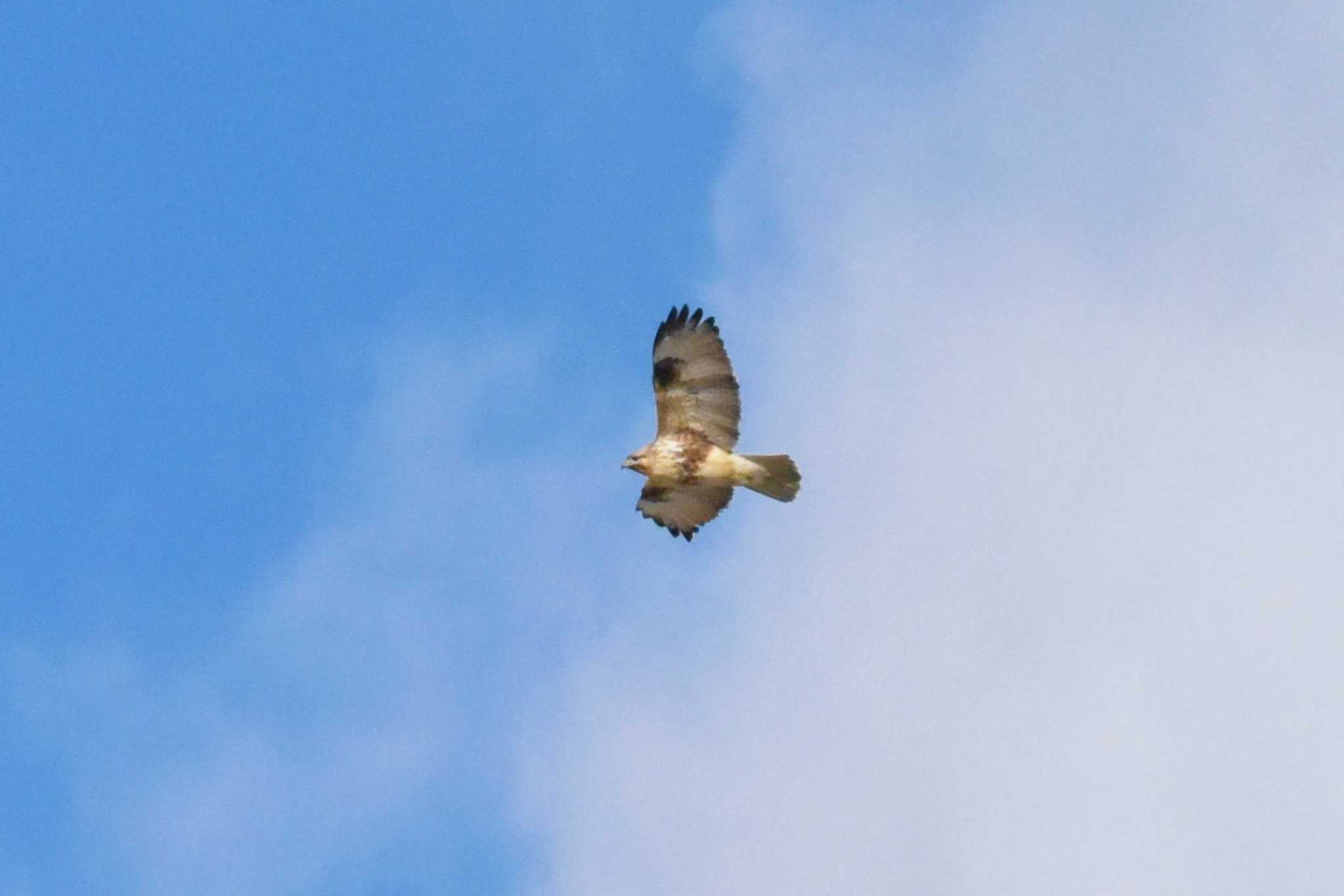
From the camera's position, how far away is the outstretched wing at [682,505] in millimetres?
40281

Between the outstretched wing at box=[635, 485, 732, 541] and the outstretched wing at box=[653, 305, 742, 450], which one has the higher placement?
the outstretched wing at box=[653, 305, 742, 450]

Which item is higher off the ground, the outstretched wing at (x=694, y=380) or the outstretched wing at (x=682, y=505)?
the outstretched wing at (x=694, y=380)

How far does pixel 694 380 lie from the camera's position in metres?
39.8

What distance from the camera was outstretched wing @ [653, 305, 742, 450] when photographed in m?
39.7

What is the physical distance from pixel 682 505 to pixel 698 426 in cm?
102

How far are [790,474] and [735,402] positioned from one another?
1.05 metres

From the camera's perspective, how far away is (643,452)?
1577 inches

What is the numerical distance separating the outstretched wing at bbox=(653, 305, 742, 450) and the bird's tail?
426mm

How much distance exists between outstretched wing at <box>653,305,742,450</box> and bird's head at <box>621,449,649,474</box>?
41cm

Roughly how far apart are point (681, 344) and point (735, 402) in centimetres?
94

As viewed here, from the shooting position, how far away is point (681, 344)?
39688mm

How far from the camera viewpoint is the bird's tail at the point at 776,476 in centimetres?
3972

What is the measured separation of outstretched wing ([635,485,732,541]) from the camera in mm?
40281

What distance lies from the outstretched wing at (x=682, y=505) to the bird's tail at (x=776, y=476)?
52cm
